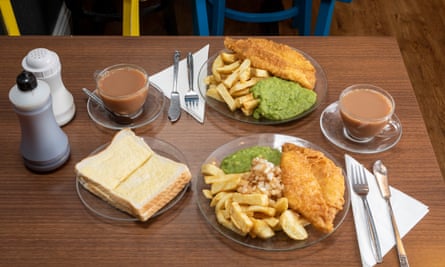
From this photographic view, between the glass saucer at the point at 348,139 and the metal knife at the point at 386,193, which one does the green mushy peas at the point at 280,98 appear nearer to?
the glass saucer at the point at 348,139

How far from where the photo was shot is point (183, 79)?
1452 mm

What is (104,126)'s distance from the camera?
Answer: 1316 mm

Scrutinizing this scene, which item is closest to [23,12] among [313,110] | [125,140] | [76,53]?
[76,53]

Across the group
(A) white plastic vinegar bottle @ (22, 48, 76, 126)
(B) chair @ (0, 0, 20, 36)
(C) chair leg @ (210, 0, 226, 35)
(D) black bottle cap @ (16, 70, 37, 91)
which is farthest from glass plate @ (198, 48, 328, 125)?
(C) chair leg @ (210, 0, 226, 35)

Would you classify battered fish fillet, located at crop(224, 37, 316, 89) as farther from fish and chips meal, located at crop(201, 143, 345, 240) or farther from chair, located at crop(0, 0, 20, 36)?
chair, located at crop(0, 0, 20, 36)

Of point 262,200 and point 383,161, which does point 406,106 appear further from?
point 262,200

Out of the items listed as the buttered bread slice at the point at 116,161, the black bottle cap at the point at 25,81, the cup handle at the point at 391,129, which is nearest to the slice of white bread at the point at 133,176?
the buttered bread slice at the point at 116,161

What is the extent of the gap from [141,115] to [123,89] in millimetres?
85

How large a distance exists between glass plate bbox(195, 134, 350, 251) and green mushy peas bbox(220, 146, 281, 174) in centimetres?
2

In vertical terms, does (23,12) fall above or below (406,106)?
below

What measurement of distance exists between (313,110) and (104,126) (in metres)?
0.54

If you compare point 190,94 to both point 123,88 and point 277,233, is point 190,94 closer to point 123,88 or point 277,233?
point 123,88

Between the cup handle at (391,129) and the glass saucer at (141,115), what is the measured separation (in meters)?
0.57

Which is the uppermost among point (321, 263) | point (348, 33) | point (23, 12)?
point (321, 263)
